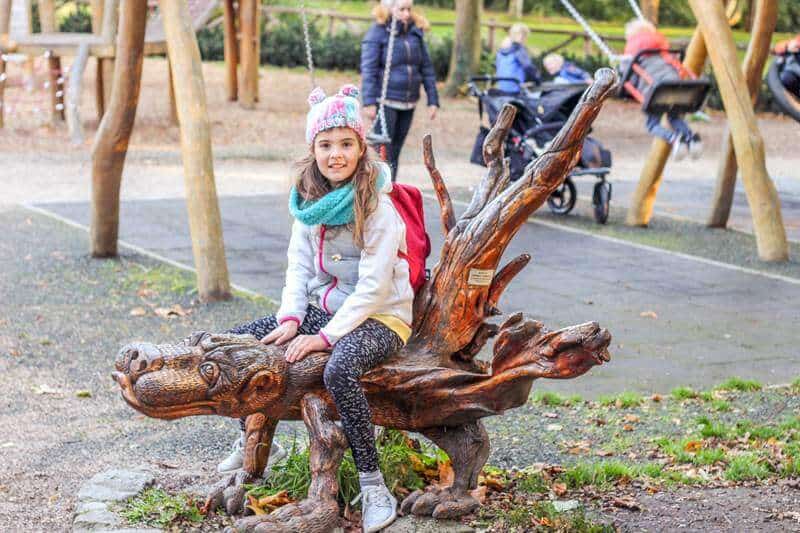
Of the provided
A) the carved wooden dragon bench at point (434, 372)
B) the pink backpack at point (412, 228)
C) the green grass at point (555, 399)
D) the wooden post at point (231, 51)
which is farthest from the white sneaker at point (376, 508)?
the wooden post at point (231, 51)

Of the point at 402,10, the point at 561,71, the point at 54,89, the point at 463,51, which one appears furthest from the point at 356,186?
the point at 463,51

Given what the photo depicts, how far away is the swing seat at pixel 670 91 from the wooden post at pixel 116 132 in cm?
496

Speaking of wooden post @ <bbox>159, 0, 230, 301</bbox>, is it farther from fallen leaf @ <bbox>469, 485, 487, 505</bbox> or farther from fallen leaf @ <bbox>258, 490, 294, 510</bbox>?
fallen leaf @ <bbox>258, 490, 294, 510</bbox>

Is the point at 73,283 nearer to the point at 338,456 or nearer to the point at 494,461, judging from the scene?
the point at 494,461

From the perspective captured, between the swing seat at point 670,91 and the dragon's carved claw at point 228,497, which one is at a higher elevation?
the swing seat at point 670,91

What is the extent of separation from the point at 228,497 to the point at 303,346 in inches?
26.2

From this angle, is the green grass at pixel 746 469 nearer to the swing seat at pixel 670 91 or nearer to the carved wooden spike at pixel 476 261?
the carved wooden spike at pixel 476 261

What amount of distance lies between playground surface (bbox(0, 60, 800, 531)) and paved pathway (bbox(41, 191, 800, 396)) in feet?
0.08

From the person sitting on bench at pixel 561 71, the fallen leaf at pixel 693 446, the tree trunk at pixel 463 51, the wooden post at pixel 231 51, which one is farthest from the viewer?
the tree trunk at pixel 463 51

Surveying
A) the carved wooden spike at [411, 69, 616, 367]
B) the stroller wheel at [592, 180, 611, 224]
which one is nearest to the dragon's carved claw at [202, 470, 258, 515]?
the carved wooden spike at [411, 69, 616, 367]

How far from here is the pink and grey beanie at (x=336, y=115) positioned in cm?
447

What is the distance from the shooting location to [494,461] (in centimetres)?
564

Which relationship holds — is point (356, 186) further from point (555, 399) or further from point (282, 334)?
point (555, 399)

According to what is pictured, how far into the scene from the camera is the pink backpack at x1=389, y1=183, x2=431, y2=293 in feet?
15.2
